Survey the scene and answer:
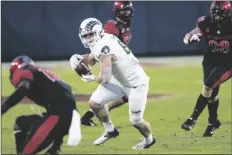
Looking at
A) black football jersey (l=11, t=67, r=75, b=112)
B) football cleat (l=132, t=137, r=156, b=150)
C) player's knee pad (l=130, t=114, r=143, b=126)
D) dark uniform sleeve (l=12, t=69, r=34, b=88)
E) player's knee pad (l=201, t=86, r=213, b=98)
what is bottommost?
football cleat (l=132, t=137, r=156, b=150)

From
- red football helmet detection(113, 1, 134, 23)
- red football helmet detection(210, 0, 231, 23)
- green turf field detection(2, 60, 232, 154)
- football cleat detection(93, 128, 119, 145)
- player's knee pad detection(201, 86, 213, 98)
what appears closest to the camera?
green turf field detection(2, 60, 232, 154)

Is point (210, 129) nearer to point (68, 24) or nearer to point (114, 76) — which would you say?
point (114, 76)

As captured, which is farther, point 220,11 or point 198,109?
point 198,109

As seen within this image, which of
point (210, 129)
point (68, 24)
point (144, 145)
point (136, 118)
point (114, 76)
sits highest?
point (114, 76)

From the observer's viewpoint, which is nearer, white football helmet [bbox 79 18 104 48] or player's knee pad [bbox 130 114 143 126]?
white football helmet [bbox 79 18 104 48]

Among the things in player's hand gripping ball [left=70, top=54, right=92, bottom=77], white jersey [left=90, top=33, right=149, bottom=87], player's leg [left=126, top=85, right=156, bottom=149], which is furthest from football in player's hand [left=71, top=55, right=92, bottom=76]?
player's leg [left=126, top=85, right=156, bottom=149]

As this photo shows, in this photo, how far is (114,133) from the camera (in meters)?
9.03

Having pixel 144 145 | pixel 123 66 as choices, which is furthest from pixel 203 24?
pixel 144 145

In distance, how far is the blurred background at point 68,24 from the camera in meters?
22.0

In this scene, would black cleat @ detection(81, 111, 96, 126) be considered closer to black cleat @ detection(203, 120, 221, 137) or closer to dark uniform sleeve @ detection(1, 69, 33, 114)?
black cleat @ detection(203, 120, 221, 137)

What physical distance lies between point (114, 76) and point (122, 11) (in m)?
2.10

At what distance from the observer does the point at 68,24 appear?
22250mm

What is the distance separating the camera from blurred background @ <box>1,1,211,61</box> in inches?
865

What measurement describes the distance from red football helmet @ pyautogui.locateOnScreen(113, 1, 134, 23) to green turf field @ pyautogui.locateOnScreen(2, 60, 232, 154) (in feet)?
5.75
